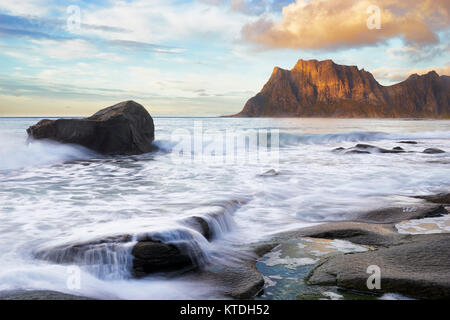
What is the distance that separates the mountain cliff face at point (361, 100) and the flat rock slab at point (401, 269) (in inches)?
7002

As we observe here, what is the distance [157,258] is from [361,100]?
198840mm

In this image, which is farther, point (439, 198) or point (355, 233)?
point (439, 198)

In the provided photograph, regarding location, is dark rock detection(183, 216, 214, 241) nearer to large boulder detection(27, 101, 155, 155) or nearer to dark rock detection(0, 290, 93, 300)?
dark rock detection(0, 290, 93, 300)

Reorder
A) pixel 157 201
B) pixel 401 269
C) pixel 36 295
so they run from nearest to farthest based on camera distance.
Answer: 1. pixel 36 295
2. pixel 401 269
3. pixel 157 201

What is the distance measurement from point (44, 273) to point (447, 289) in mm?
3410

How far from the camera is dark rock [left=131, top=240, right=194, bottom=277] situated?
3.22 m

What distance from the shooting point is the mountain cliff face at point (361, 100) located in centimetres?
17412

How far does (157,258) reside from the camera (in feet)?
10.7

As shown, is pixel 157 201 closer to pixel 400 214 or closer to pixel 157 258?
pixel 157 258

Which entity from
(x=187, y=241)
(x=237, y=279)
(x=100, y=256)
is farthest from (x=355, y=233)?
(x=100, y=256)

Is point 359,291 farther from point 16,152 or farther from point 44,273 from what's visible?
point 16,152

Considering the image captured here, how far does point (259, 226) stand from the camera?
483 cm

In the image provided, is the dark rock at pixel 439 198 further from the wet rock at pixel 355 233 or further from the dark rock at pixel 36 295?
the dark rock at pixel 36 295
